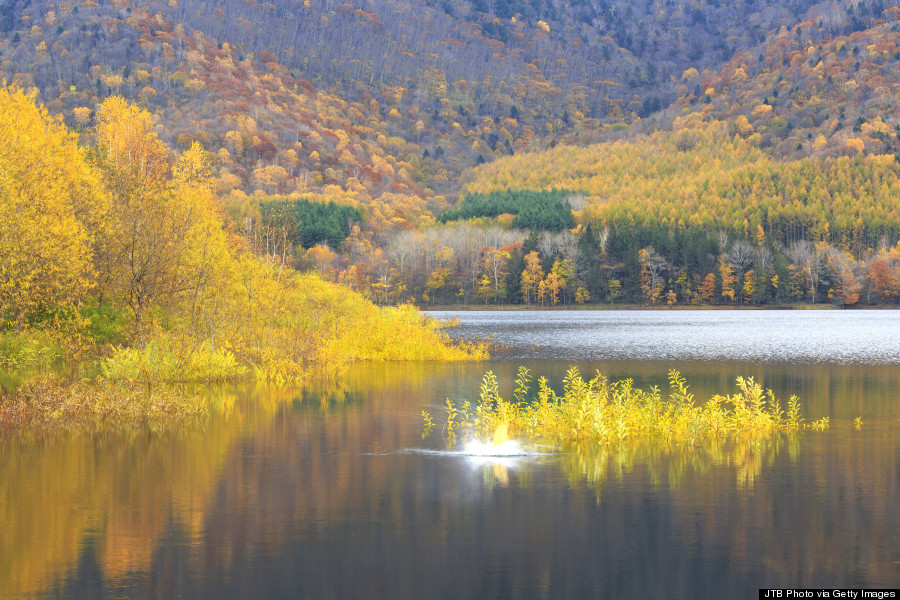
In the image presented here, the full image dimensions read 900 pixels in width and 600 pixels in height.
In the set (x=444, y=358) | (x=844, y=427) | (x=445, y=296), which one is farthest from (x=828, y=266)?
(x=844, y=427)

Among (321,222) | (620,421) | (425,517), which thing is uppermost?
(321,222)

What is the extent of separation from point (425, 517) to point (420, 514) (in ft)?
0.80

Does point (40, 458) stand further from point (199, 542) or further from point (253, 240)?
point (253, 240)

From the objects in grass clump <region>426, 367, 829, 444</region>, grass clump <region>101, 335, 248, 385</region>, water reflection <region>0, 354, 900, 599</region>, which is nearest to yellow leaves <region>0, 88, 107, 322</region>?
grass clump <region>101, 335, 248, 385</region>

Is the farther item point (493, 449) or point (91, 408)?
point (91, 408)

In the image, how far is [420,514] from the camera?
17781 millimetres

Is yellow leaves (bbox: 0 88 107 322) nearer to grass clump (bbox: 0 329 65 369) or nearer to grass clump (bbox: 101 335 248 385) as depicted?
grass clump (bbox: 0 329 65 369)

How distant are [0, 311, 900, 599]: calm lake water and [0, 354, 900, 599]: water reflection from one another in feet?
0.19

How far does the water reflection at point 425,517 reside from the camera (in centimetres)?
1395

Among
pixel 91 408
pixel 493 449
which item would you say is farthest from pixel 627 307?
pixel 493 449

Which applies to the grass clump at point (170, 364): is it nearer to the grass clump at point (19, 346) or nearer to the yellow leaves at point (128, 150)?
the grass clump at point (19, 346)

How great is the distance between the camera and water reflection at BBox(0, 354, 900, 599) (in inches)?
549

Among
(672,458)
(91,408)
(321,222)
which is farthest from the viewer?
(321,222)

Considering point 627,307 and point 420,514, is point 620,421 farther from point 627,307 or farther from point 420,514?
point 627,307
